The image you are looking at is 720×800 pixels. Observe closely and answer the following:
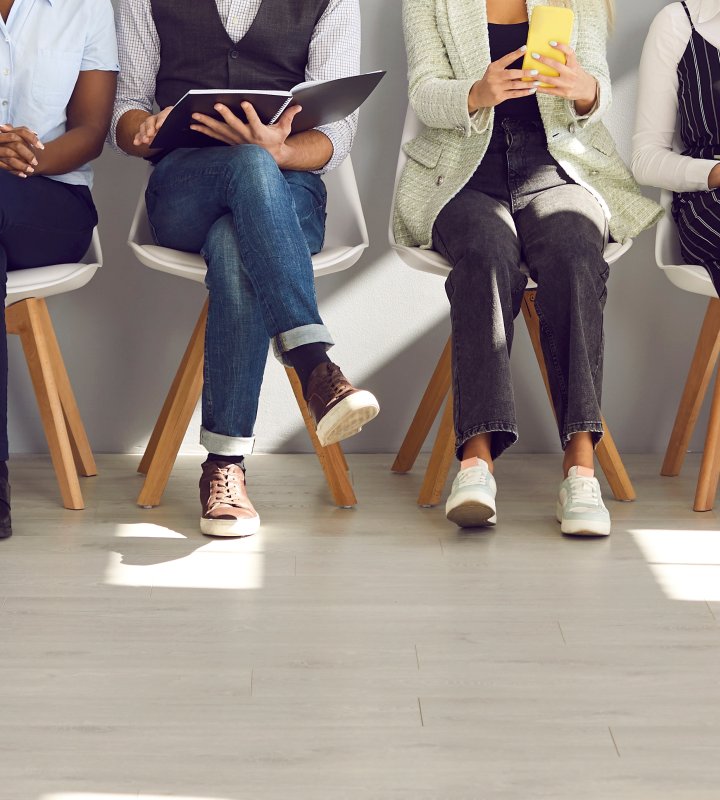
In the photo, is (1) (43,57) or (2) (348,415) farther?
(1) (43,57)

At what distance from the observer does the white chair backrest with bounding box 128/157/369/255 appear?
2508mm

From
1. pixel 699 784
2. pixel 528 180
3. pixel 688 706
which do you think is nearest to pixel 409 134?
pixel 528 180

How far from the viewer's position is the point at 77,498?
2.33 m

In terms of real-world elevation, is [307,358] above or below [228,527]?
above

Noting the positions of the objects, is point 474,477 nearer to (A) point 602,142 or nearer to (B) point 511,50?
(A) point 602,142

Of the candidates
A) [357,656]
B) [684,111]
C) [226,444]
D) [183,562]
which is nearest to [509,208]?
[684,111]

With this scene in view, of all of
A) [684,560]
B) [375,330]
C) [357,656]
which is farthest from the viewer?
[375,330]

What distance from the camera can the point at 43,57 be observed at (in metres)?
2.35

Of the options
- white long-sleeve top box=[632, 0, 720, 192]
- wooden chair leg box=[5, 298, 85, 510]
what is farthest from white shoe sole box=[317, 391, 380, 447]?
white long-sleeve top box=[632, 0, 720, 192]

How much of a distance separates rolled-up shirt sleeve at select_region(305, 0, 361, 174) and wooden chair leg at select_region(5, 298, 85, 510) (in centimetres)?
70

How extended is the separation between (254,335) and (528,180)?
0.73 metres

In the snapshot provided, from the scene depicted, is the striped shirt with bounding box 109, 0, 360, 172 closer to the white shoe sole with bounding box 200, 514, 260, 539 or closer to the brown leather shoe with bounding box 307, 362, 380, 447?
the brown leather shoe with bounding box 307, 362, 380, 447

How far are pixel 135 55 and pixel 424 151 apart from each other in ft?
2.21

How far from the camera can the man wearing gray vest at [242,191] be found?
200cm
